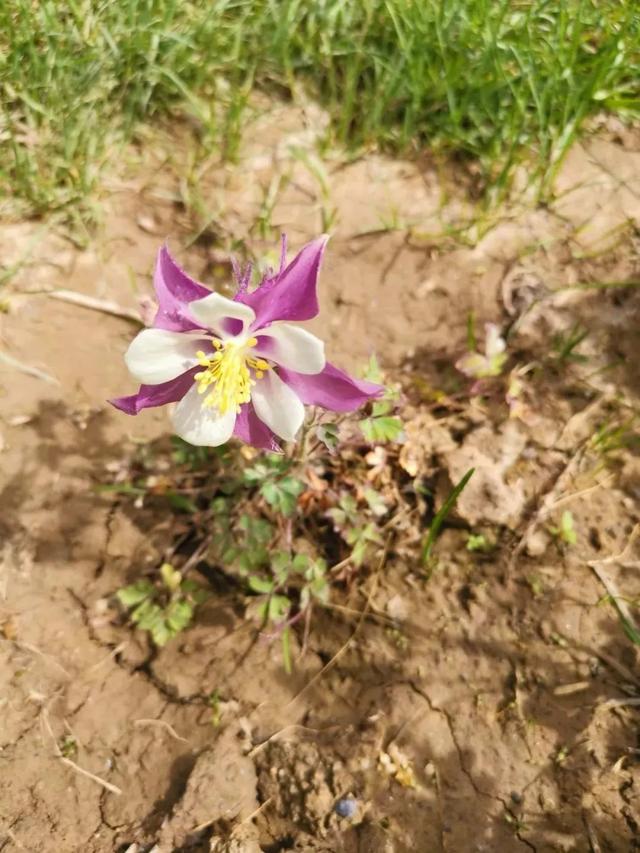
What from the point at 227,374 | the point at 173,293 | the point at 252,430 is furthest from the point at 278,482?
the point at 173,293

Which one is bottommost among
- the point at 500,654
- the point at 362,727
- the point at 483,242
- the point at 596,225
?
the point at 362,727

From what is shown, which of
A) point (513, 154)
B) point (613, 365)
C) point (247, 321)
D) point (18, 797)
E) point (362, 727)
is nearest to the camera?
point (247, 321)

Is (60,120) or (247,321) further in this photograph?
(60,120)

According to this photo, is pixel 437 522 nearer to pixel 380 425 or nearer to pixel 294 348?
pixel 380 425

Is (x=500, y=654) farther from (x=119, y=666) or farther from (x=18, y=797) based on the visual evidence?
(x=18, y=797)

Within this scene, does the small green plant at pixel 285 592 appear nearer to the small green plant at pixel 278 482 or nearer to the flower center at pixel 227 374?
the small green plant at pixel 278 482

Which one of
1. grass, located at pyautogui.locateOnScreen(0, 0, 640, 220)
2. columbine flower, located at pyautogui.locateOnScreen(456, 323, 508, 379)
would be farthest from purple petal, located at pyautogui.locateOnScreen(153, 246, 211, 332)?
grass, located at pyautogui.locateOnScreen(0, 0, 640, 220)

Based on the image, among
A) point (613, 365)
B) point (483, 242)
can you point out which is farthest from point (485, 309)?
point (613, 365)
